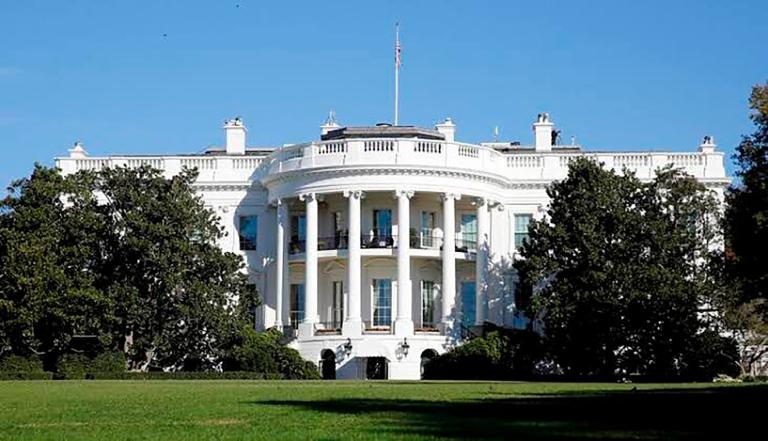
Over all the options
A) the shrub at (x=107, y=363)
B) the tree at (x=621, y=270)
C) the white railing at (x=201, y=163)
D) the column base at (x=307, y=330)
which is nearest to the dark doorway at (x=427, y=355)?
the column base at (x=307, y=330)

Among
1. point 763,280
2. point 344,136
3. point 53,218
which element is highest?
point 344,136

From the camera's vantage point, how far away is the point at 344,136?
223 ft

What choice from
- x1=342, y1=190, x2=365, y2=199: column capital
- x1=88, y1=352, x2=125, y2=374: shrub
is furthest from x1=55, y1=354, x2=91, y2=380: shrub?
x1=342, y1=190, x2=365, y2=199: column capital

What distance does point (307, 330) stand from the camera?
63812 millimetres

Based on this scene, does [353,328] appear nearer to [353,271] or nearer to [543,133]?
[353,271]

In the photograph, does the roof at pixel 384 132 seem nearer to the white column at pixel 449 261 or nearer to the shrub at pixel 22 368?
the white column at pixel 449 261

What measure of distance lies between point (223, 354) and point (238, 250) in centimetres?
1153

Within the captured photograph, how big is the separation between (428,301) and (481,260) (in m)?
3.70

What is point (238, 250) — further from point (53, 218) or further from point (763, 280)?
point (763, 280)

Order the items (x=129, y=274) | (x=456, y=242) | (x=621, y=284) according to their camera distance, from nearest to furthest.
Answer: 1. (x=621, y=284)
2. (x=129, y=274)
3. (x=456, y=242)

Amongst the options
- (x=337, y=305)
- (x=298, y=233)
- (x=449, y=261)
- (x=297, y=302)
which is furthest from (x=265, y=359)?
(x=298, y=233)

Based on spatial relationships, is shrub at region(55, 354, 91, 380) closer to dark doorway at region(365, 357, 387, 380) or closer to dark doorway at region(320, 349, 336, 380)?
dark doorway at region(320, 349, 336, 380)

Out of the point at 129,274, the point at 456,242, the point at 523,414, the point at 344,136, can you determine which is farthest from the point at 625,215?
the point at 523,414

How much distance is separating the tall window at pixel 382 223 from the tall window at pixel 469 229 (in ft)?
13.6
